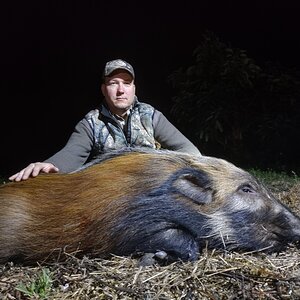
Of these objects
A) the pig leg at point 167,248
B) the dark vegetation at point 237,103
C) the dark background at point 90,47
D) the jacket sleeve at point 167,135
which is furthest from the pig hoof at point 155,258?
the dark background at point 90,47

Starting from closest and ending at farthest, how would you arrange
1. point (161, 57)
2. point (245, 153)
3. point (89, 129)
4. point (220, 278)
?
point (220, 278) → point (89, 129) → point (245, 153) → point (161, 57)

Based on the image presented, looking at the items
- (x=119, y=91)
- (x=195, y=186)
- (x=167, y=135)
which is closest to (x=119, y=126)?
(x=119, y=91)

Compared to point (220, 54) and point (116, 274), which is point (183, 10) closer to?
point (220, 54)

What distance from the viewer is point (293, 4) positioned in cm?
872

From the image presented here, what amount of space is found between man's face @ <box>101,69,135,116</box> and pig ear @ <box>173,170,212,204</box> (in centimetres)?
114

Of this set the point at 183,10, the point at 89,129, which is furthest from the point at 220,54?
the point at 89,129

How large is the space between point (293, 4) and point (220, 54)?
148cm

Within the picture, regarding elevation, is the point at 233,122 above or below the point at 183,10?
below

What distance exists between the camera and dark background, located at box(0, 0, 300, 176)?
8836 millimetres

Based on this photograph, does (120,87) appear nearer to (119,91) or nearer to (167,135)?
(119,91)

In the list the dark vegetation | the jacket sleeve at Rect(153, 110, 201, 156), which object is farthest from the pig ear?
the dark vegetation

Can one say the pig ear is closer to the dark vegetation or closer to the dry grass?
the dry grass

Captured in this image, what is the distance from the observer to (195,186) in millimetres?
3518

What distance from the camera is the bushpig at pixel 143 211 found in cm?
325
